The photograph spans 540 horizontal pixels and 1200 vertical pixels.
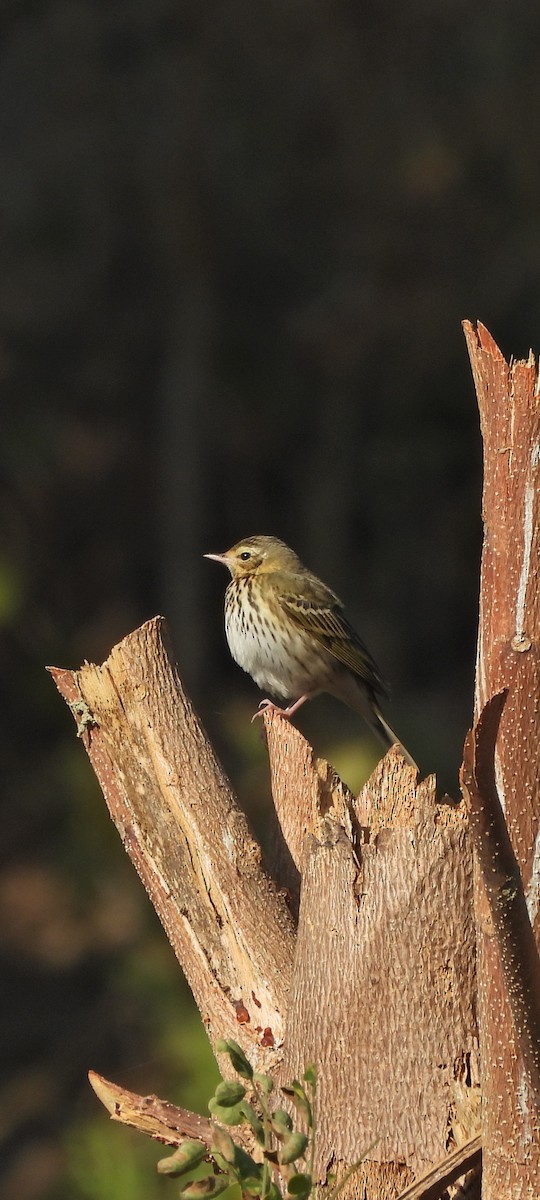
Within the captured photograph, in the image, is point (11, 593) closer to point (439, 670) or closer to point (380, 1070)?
point (439, 670)

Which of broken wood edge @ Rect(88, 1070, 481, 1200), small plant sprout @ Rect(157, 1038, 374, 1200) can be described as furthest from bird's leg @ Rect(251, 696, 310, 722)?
small plant sprout @ Rect(157, 1038, 374, 1200)

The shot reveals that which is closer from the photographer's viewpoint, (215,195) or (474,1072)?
(474,1072)

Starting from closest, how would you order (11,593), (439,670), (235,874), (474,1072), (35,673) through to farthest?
(474,1072) → (235,874) → (11,593) → (35,673) → (439,670)

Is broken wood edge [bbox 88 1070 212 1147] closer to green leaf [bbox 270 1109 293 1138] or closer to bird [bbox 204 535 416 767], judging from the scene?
green leaf [bbox 270 1109 293 1138]

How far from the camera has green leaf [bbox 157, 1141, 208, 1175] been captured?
6.48ft

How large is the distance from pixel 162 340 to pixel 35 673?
7.62ft

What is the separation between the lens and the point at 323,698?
27.4ft

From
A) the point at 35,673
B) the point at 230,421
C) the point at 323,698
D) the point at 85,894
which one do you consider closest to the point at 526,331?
the point at 230,421

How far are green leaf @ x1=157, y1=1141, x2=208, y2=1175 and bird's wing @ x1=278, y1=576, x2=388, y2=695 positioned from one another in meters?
2.89

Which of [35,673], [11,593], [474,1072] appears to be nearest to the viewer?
[474,1072]

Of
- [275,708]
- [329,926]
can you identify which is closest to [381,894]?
[329,926]

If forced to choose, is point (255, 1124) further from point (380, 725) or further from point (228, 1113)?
point (380, 725)

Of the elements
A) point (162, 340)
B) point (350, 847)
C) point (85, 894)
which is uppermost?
point (162, 340)

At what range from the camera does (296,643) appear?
485cm
